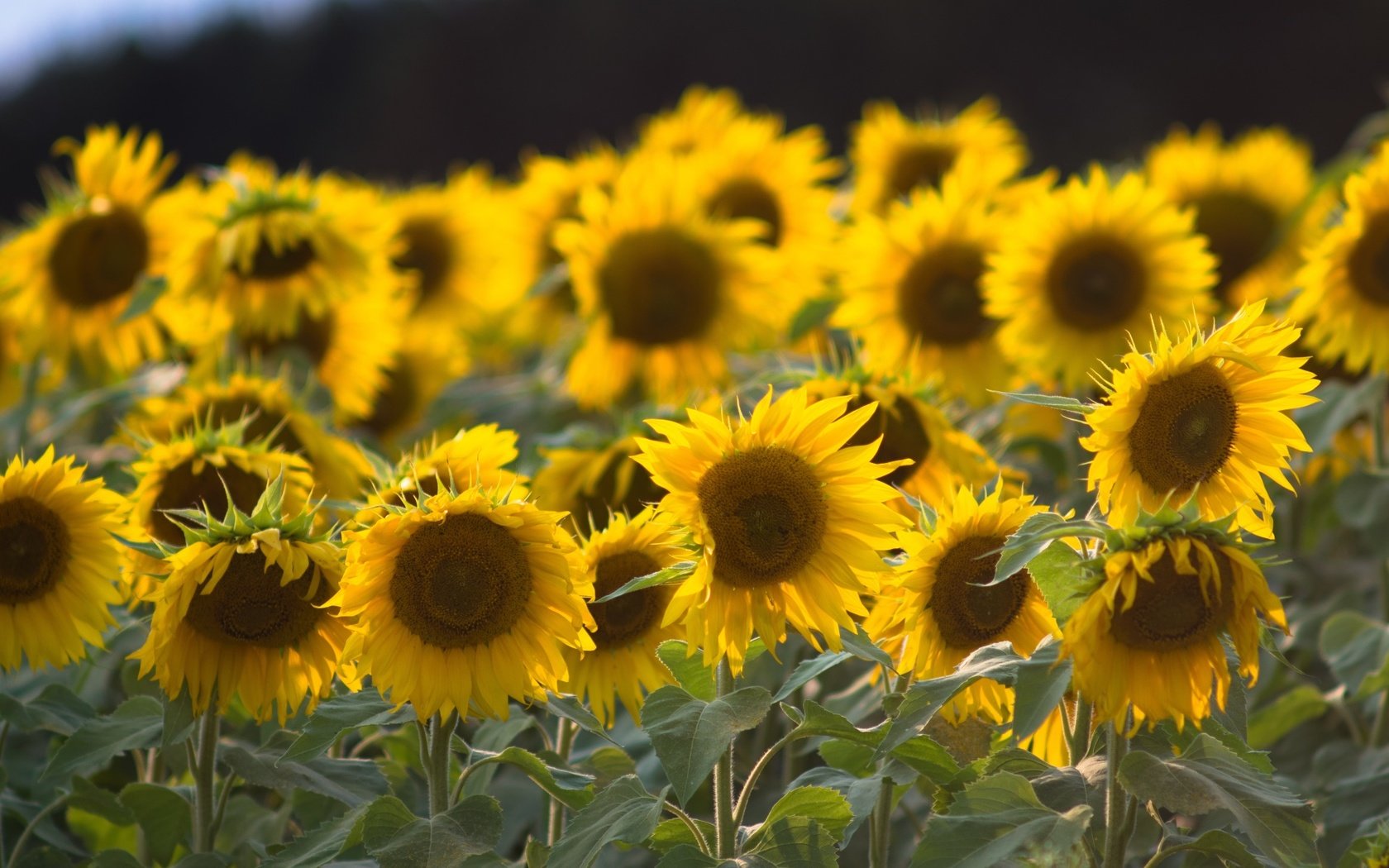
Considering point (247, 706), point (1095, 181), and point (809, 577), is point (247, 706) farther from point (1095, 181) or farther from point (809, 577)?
point (1095, 181)

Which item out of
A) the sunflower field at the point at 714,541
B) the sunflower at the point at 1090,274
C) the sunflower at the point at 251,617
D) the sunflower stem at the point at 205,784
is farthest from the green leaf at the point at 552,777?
the sunflower at the point at 1090,274

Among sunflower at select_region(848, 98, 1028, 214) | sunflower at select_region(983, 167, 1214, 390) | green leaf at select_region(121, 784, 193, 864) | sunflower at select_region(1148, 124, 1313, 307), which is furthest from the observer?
sunflower at select_region(848, 98, 1028, 214)

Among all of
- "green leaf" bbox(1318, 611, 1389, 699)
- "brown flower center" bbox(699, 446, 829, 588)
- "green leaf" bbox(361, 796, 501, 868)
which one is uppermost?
"green leaf" bbox(1318, 611, 1389, 699)

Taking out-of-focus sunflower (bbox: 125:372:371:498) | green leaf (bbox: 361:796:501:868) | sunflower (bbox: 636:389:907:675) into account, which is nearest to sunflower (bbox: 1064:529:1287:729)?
sunflower (bbox: 636:389:907:675)

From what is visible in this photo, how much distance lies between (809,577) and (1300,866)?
25.4 inches

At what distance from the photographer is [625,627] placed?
2322 millimetres

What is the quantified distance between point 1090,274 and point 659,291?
1.00 metres

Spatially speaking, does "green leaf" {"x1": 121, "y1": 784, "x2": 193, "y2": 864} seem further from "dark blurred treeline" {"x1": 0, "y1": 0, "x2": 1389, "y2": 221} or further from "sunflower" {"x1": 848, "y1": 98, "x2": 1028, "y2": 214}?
"dark blurred treeline" {"x1": 0, "y1": 0, "x2": 1389, "y2": 221}

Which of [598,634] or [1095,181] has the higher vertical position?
[1095,181]

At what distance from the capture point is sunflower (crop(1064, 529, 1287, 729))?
5.66ft

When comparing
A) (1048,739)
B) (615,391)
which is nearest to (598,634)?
(1048,739)

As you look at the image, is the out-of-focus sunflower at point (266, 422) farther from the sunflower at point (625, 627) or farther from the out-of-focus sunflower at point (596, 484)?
the sunflower at point (625, 627)

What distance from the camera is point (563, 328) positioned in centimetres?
471

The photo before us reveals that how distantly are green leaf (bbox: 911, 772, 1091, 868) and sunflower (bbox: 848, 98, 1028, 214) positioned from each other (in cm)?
271
